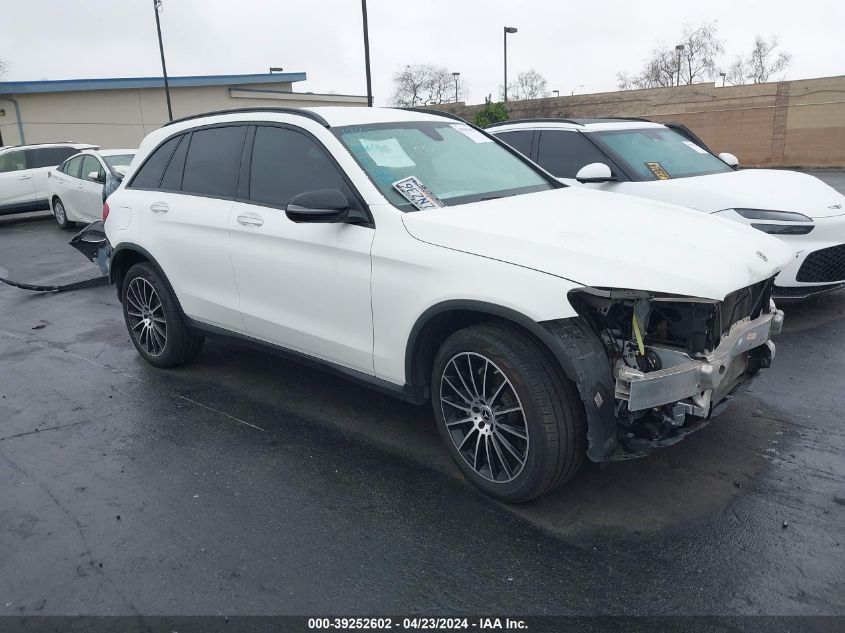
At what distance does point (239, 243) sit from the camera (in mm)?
4570

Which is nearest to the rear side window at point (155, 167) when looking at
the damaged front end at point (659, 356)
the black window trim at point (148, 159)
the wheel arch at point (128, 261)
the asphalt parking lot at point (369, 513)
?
the black window trim at point (148, 159)

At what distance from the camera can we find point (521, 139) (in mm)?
A: 7762

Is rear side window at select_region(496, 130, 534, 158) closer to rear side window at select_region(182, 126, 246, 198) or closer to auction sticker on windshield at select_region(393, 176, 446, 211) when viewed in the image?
rear side window at select_region(182, 126, 246, 198)

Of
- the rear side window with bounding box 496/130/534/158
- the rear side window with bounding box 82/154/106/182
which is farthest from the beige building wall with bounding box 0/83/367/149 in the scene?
the rear side window with bounding box 496/130/534/158

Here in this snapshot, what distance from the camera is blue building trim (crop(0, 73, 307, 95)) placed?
3244 cm

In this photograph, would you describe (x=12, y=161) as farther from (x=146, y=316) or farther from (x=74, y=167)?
(x=146, y=316)

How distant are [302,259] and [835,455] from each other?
3.12 meters

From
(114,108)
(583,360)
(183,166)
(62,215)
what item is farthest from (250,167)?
(114,108)

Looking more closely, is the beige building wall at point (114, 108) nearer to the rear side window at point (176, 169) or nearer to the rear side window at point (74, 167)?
the rear side window at point (74, 167)

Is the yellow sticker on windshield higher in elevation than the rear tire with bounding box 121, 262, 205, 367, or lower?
higher

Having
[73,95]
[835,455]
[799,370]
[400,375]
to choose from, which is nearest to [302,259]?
[400,375]

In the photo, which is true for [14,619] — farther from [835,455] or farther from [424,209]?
[835,455]

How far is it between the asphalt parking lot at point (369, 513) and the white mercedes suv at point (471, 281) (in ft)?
1.29

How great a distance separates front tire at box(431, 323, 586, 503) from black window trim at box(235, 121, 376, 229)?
0.90 meters
